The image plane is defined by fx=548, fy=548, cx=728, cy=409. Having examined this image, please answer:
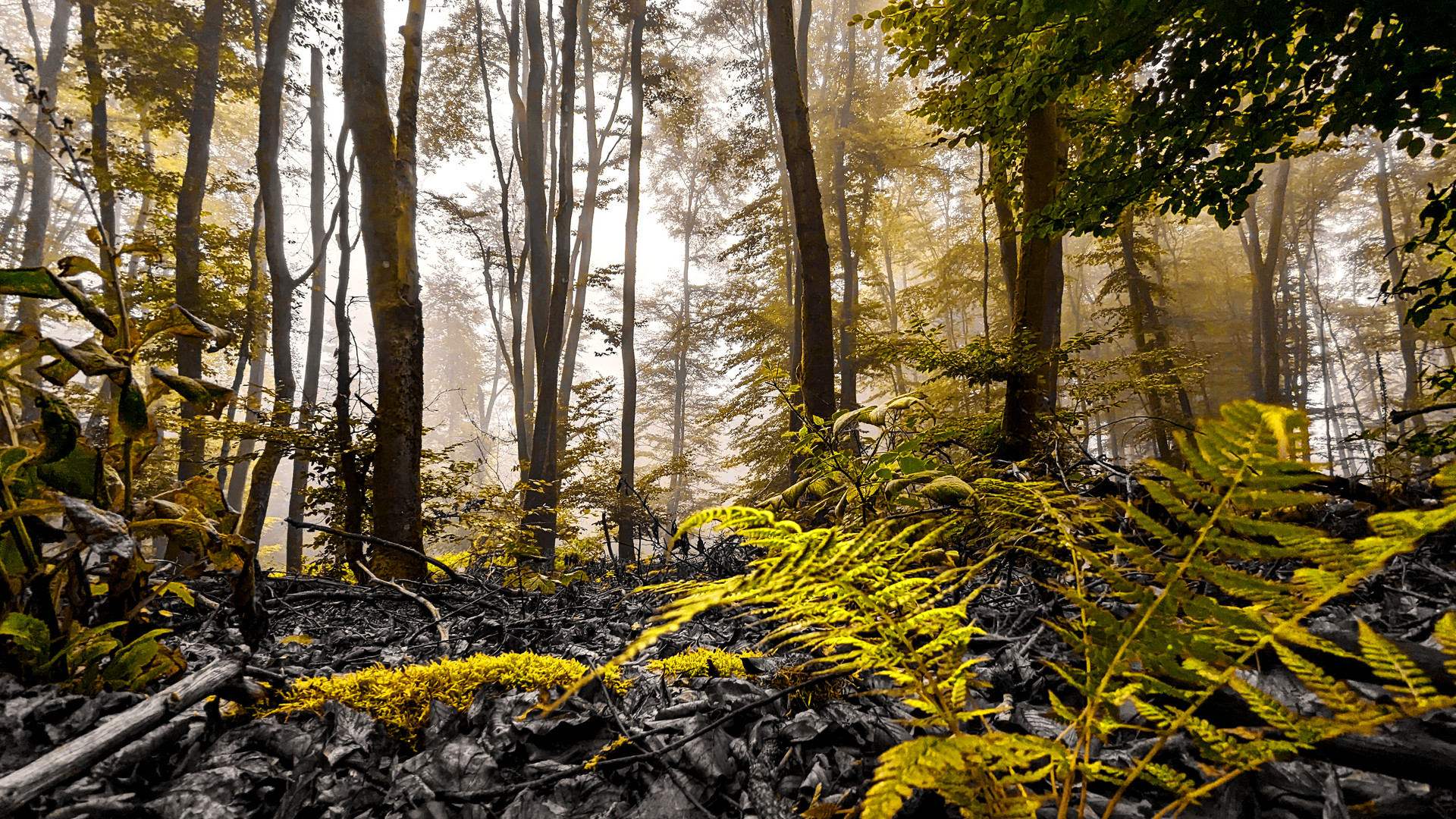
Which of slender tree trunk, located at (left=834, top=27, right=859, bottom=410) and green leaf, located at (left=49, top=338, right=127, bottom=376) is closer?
green leaf, located at (left=49, top=338, right=127, bottom=376)

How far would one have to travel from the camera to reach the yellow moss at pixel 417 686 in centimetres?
122

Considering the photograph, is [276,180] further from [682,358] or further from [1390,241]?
[1390,241]

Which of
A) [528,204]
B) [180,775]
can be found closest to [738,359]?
[528,204]

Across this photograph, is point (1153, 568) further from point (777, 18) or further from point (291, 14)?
point (291, 14)

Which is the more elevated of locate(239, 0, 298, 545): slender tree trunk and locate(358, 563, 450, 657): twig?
locate(239, 0, 298, 545): slender tree trunk

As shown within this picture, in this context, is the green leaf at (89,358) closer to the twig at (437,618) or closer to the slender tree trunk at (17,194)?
the twig at (437,618)

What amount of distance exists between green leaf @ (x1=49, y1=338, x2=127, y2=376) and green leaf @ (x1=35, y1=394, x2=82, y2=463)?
0.09 meters

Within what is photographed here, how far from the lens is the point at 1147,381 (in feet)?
22.8

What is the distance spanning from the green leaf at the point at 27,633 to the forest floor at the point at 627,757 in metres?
0.07

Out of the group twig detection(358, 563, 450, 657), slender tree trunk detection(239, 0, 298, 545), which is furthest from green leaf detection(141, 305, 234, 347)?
slender tree trunk detection(239, 0, 298, 545)

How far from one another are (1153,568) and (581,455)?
10140 millimetres

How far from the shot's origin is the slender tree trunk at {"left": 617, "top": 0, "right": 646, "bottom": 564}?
10.4 metres

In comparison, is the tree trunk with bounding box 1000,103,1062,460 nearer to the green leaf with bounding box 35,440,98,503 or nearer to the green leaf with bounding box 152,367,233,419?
the green leaf with bounding box 152,367,233,419

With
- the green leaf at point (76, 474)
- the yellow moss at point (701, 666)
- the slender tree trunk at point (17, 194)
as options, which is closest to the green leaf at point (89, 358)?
the green leaf at point (76, 474)
